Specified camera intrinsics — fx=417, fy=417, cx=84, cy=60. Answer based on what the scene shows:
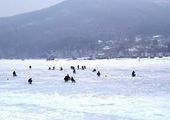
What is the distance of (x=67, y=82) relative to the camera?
177 feet

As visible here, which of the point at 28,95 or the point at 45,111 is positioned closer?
the point at 45,111

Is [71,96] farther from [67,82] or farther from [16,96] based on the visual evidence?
[67,82]

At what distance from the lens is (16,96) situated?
36562 mm

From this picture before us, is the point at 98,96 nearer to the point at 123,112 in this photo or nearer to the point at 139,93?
the point at 139,93

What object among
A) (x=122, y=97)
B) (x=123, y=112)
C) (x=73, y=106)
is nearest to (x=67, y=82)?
(x=122, y=97)

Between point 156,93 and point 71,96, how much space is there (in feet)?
24.6

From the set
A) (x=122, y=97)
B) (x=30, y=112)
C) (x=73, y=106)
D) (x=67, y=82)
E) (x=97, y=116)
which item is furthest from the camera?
(x=67, y=82)

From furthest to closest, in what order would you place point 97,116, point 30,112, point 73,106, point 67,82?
point 67,82
point 73,106
point 30,112
point 97,116

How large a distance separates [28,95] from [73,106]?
8.90 metres

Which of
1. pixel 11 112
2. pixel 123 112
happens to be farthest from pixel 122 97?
pixel 11 112

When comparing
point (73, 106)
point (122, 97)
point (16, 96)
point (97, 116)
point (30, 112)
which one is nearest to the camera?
point (97, 116)

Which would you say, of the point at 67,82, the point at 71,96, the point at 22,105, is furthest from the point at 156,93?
the point at 67,82

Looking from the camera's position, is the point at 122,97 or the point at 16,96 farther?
the point at 16,96

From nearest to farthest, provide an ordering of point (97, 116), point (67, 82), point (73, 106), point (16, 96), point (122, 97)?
point (97, 116) < point (73, 106) < point (122, 97) < point (16, 96) < point (67, 82)
